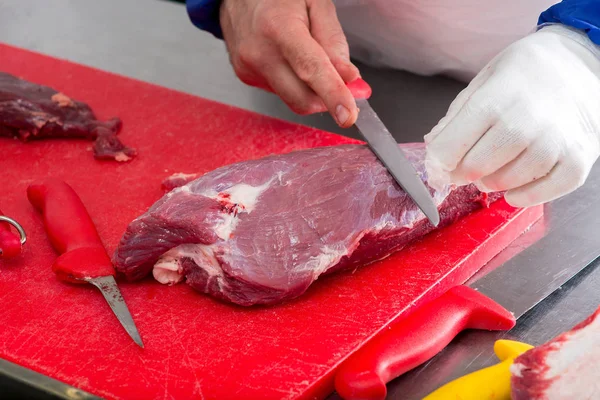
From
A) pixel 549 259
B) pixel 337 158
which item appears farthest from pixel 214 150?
pixel 549 259

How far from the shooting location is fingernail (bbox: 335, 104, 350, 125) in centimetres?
269

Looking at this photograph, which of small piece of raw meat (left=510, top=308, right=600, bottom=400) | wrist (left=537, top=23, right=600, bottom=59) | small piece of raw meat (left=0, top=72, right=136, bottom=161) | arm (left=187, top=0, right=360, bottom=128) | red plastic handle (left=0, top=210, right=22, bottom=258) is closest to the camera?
small piece of raw meat (left=510, top=308, right=600, bottom=400)

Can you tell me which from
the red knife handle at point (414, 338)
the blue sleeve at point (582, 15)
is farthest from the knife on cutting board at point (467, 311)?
the blue sleeve at point (582, 15)

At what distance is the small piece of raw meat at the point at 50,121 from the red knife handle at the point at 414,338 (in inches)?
58.3

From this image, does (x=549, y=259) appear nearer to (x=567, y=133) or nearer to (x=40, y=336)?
(x=567, y=133)

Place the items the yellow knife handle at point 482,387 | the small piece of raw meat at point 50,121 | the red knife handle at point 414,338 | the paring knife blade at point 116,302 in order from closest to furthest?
the yellow knife handle at point 482,387, the red knife handle at point 414,338, the paring knife blade at point 116,302, the small piece of raw meat at point 50,121

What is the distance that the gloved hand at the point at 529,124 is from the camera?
2.30 meters

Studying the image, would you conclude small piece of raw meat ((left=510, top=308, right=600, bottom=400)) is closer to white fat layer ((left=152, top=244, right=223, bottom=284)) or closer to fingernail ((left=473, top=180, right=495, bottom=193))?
fingernail ((left=473, top=180, right=495, bottom=193))

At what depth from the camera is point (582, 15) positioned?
2531 millimetres

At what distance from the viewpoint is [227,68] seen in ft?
14.2

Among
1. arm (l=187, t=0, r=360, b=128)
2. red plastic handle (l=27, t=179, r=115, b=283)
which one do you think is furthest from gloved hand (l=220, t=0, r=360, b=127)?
red plastic handle (l=27, t=179, r=115, b=283)

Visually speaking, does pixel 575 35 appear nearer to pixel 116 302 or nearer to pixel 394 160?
pixel 394 160

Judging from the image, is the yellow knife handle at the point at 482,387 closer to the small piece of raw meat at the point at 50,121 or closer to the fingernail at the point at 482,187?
the fingernail at the point at 482,187

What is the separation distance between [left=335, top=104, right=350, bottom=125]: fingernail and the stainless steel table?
2.48 ft
